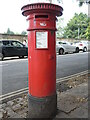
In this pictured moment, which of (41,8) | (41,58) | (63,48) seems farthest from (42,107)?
(63,48)

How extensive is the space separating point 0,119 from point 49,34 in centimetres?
173

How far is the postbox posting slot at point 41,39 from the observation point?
2.37 meters

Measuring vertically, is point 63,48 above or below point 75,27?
below

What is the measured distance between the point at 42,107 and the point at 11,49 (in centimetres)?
997

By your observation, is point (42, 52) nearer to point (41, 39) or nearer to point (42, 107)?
point (41, 39)

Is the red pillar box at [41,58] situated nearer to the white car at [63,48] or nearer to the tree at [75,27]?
the white car at [63,48]

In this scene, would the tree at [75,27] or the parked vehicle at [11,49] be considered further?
the tree at [75,27]

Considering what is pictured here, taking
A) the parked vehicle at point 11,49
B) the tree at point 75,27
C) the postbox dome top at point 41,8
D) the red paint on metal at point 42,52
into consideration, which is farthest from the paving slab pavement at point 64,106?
the tree at point 75,27

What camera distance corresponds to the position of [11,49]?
11914 mm

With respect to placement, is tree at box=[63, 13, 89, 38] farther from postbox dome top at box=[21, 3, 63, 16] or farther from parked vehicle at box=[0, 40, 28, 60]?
postbox dome top at box=[21, 3, 63, 16]

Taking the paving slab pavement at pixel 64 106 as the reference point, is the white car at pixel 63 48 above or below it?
above

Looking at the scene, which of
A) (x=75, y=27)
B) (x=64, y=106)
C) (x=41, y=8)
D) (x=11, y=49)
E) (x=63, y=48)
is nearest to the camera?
(x=41, y=8)

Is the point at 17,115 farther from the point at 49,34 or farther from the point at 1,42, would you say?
the point at 1,42

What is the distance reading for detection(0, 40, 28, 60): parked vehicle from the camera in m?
11.5
